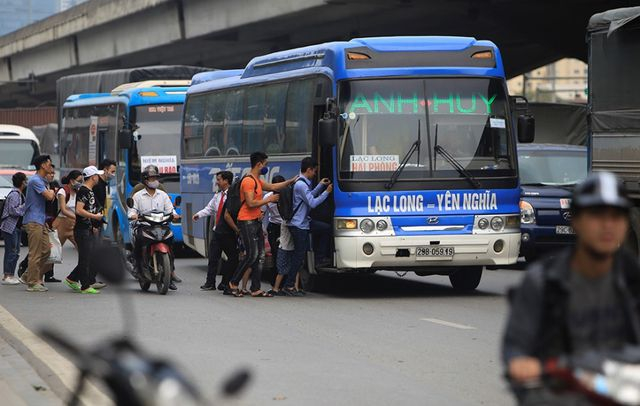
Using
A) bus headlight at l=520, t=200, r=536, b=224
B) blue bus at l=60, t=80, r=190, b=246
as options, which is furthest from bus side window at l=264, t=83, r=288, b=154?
blue bus at l=60, t=80, r=190, b=246

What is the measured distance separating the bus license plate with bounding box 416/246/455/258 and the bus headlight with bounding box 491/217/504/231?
0.61 metres

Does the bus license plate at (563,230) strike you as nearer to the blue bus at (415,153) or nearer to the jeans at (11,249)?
the blue bus at (415,153)

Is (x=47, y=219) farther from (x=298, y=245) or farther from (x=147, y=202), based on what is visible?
(x=298, y=245)

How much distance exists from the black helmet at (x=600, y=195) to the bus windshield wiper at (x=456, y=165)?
41.4 ft

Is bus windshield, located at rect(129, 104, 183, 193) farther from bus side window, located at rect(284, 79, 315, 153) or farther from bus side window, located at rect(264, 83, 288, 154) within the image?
bus side window, located at rect(284, 79, 315, 153)

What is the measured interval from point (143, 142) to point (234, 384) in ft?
75.1

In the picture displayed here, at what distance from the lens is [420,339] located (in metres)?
12.9

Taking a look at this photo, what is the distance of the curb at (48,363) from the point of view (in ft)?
30.0

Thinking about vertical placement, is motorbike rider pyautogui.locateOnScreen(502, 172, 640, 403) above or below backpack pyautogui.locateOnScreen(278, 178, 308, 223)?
above

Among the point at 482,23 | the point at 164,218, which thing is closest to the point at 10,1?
the point at 482,23

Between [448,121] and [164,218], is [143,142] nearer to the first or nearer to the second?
[164,218]

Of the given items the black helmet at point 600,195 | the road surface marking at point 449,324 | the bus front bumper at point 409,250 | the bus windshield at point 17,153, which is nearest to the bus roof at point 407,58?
the bus front bumper at point 409,250

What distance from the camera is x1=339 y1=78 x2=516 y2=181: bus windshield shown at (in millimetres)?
17094

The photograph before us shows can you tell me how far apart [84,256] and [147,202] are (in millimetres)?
1030
